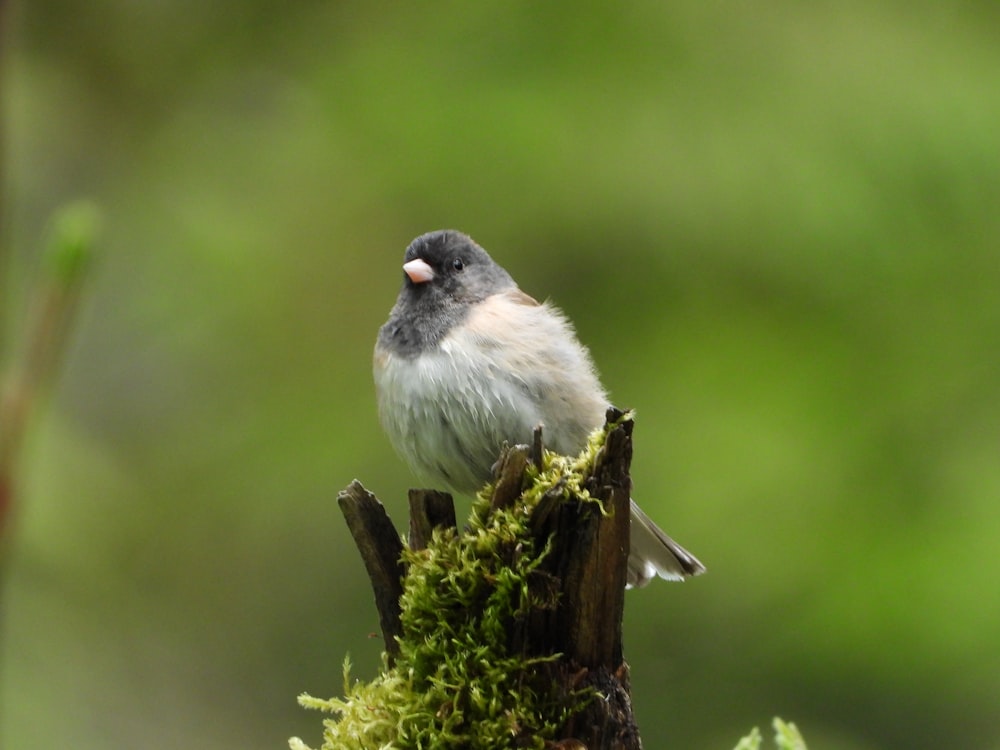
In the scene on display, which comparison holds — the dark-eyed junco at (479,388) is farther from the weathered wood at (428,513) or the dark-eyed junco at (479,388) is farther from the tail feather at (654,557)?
the weathered wood at (428,513)

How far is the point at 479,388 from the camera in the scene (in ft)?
11.9

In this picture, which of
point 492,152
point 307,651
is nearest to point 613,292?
point 492,152

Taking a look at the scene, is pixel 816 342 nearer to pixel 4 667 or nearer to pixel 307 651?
pixel 307 651

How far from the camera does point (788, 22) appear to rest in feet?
21.5

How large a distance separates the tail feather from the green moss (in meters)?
1.01

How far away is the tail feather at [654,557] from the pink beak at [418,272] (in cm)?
100

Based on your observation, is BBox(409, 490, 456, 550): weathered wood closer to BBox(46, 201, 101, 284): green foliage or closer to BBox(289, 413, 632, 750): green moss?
BBox(289, 413, 632, 750): green moss

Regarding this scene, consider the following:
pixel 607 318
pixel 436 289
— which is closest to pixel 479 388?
pixel 436 289

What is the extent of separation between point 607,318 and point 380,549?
3.75 metres

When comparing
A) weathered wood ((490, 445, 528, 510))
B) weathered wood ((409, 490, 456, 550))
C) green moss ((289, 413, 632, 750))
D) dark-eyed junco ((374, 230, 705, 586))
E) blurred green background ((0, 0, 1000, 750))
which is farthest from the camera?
blurred green background ((0, 0, 1000, 750))

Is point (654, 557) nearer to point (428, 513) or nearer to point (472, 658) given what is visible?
point (428, 513)

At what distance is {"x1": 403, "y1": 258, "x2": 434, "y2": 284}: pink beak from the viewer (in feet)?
13.1

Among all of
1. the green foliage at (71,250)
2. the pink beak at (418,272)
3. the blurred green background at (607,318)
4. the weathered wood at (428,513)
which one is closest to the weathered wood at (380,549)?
the weathered wood at (428,513)

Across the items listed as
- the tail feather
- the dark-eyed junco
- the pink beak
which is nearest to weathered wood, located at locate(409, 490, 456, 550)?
the dark-eyed junco
